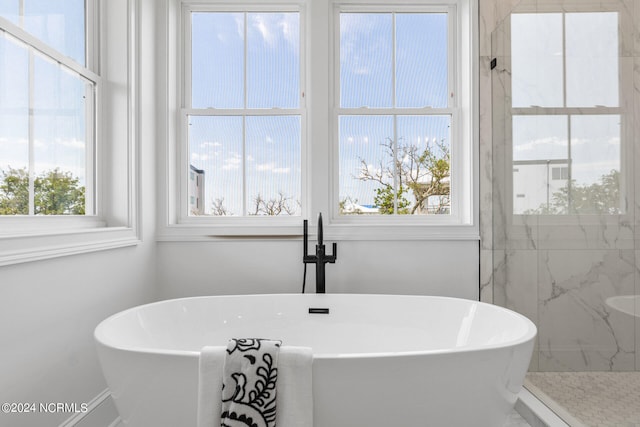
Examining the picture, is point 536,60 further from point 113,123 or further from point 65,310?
point 65,310

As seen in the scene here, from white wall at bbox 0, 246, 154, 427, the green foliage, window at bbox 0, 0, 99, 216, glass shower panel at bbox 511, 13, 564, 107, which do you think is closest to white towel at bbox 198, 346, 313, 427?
white wall at bbox 0, 246, 154, 427

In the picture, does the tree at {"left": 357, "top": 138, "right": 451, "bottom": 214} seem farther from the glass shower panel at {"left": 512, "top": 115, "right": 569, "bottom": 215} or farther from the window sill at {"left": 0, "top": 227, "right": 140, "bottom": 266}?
the window sill at {"left": 0, "top": 227, "right": 140, "bottom": 266}

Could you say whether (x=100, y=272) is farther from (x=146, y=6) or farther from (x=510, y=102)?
(x=510, y=102)

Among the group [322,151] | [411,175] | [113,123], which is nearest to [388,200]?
[411,175]

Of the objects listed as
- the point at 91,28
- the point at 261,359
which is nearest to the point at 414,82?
the point at 91,28

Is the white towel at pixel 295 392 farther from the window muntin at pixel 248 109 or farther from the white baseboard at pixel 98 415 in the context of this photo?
the window muntin at pixel 248 109

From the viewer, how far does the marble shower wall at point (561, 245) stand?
139 centimetres

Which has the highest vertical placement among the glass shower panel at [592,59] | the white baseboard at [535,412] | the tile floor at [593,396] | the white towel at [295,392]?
the glass shower panel at [592,59]

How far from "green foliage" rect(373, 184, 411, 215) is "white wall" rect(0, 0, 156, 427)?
1.30 metres

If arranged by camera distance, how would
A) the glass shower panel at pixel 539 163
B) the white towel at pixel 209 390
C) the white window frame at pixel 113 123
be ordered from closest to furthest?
the white towel at pixel 209 390 → the glass shower panel at pixel 539 163 → the white window frame at pixel 113 123

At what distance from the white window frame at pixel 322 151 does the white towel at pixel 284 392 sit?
1.16 m

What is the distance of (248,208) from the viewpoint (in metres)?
2.37

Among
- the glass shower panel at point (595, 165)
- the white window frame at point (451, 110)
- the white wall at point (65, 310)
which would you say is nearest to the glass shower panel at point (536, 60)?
the glass shower panel at point (595, 165)

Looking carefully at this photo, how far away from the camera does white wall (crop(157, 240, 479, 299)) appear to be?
2.23 metres
